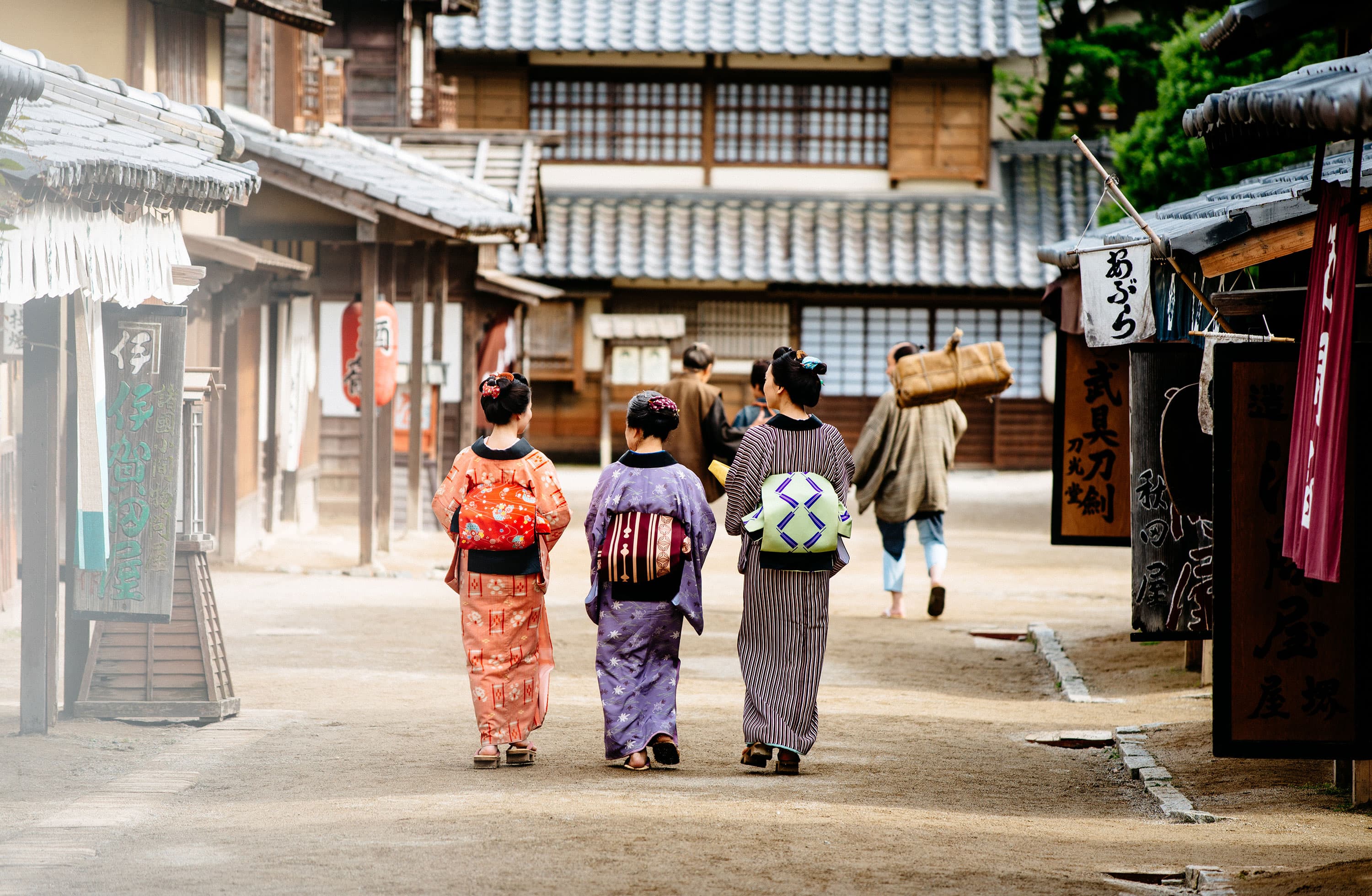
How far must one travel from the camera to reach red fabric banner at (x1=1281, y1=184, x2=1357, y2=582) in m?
5.04

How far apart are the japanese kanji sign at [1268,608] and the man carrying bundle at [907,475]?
21.4ft

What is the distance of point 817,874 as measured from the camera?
5223 mm

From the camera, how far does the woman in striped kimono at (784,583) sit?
7164 mm

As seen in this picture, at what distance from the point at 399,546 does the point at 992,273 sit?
13159 mm

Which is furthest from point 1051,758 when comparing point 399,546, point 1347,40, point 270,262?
point 399,546

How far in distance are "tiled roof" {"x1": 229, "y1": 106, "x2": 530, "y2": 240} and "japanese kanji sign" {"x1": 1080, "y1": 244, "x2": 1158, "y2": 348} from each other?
303 inches

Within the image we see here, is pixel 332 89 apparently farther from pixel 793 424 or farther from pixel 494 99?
pixel 793 424

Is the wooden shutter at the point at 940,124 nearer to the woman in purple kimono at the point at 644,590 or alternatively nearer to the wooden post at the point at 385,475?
the wooden post at the point at 385,475

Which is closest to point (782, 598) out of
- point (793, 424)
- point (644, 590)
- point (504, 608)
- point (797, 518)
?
point (797, 518)

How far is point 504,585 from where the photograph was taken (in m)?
7.18

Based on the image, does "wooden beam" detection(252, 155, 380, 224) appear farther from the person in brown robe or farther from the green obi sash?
the green obi sash

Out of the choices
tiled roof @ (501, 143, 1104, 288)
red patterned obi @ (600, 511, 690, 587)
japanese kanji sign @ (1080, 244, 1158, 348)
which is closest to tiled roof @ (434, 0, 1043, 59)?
tiled roof @ (501, 143, 1104, 288)

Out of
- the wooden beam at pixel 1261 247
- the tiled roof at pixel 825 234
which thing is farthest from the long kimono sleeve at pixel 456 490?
the tiled roof at pixel 825 234

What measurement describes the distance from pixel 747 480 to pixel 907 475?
5.26 m
